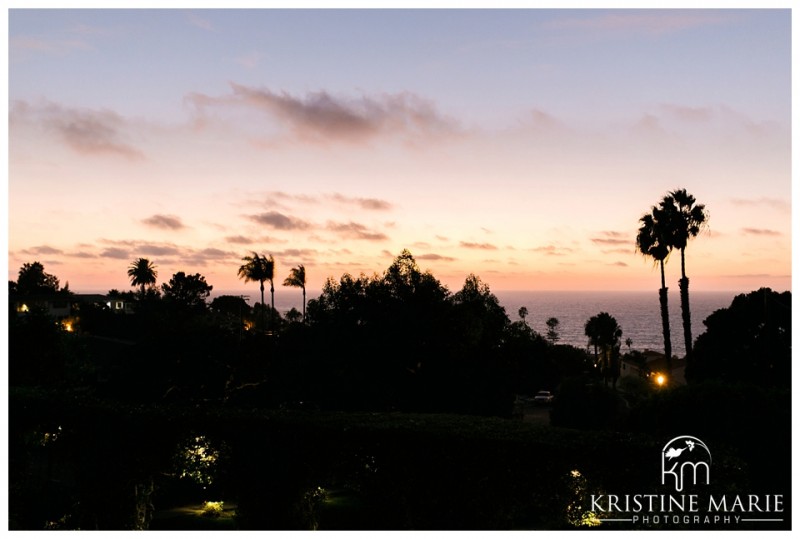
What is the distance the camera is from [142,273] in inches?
4811

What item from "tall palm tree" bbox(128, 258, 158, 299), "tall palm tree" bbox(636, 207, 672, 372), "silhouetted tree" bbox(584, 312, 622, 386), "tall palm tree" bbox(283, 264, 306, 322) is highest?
"tall palm tree" bbox(128, 258, 158, 299)

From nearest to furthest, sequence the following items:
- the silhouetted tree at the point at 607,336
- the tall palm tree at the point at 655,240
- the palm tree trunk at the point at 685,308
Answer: the palm tree trunk at the point at 685,308
the tall palm tree at the point at 655,240
the silhouetted tree at the point at 607,336

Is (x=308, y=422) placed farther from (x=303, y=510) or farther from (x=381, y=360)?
(x=381, y=360)

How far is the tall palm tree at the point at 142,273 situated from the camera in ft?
401

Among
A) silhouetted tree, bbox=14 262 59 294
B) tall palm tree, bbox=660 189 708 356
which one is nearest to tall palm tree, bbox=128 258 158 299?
silhouetted tree, bbox=14 262 59 294

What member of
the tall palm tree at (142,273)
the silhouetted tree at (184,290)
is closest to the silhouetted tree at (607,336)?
the silhouetted tree at (184,290)

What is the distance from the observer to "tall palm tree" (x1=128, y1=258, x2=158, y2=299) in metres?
122

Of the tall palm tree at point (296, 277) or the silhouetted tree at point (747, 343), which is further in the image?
the tall palm tree at point (296, 277)

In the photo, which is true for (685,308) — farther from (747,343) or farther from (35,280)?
(35,280)

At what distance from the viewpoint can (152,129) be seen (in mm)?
23547

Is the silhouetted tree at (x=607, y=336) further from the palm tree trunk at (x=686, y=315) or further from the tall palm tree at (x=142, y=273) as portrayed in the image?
the tall palm tree at (x=142, y=273)

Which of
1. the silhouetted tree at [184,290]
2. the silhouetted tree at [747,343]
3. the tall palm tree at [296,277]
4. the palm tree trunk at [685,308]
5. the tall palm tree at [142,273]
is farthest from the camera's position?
the tall palm tree at [142,273]

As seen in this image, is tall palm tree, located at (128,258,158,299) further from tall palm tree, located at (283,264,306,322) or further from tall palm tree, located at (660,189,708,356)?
tall palm tree, located at (660,189,708,356)

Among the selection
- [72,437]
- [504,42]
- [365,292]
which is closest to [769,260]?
[365,292]
